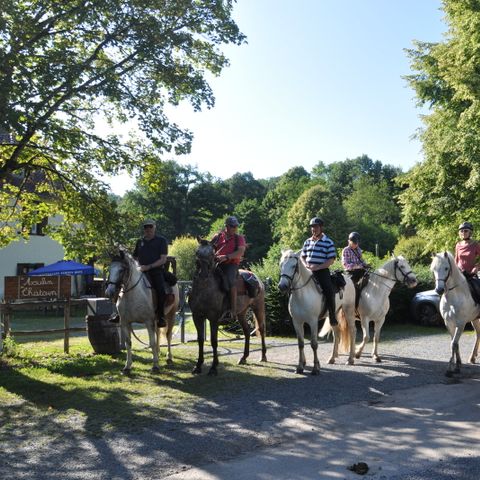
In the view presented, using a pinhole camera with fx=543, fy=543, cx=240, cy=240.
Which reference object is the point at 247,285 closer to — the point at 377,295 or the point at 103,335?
the point at 377,295

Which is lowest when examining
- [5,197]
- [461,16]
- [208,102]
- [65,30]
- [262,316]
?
[262,316]

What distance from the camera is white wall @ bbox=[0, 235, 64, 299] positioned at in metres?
31.7

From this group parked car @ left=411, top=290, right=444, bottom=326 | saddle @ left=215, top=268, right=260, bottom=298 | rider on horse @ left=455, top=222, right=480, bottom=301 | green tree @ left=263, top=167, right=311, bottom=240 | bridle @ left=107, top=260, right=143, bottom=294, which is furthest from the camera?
green tree @ left=263, top=167, right=311, bottom=240

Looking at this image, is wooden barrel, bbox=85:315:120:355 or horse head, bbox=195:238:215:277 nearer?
horse head, bbox=195:238:215:277

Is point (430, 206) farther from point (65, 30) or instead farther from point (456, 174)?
point (65, 30)

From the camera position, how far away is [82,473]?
530 cm

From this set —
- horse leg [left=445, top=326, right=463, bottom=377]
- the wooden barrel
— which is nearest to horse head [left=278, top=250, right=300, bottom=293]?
horse leg [left=445, top=326, right=463, bottom=377]

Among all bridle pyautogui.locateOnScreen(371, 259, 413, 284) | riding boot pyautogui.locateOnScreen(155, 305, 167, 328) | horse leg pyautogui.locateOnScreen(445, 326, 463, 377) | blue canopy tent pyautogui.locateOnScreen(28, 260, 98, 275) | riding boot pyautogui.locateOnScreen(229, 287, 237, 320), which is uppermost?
blue canopy tent pyautogui.locateOnScreen(28, 260, 98, 275)

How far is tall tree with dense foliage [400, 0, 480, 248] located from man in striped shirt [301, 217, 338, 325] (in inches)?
429

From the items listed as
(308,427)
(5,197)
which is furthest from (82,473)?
(5,197)

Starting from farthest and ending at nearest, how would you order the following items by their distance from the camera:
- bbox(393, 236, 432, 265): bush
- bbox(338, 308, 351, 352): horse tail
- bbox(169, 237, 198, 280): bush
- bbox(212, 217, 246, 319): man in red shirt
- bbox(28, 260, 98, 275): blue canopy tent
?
bbox(169, 237, 198, 280): bush → bbox(393, 236, 432, 265): bush → bbox(28, 260, 98, 275): blue canopy tent → bbox(338, 308, 351, 352): horse tail → bbox(212, 217, 246, 319): man in red shirt

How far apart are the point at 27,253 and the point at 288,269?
26.9 meters

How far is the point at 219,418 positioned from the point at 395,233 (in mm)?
63058

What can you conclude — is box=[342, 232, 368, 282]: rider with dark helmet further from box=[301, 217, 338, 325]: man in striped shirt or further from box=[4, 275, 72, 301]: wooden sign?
box=[4, 275, 72, 301]: wooden sign
